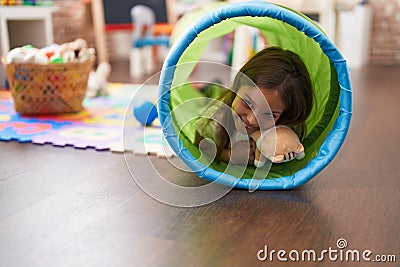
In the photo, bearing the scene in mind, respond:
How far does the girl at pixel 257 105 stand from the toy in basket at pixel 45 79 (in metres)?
0.69

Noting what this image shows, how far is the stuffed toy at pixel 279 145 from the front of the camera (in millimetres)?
925

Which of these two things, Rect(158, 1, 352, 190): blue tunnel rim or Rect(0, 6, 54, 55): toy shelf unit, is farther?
Rect(0, 6, 54, 55): toy shelf unit

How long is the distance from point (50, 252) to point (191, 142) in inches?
16.2

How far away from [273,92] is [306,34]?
0.13 metres

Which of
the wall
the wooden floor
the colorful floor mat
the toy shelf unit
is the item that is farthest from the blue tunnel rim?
the wall

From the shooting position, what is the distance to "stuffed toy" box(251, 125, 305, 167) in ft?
3.04

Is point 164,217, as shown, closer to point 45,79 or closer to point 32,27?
point 45,79

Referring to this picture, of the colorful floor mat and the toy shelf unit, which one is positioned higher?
the toy shelf unit

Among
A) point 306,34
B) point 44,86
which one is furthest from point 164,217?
point 44,86

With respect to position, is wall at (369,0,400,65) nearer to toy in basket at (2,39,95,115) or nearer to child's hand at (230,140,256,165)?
toy in basket at (2,39,95,115)

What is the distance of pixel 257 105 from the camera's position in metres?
0.89

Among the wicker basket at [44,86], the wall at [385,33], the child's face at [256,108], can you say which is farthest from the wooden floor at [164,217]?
the wall at [385,33]

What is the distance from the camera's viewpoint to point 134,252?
0.67 metres

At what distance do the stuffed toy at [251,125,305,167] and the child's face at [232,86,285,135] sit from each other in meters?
0.02
